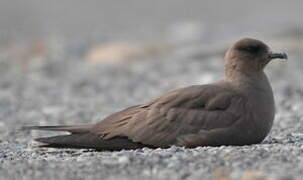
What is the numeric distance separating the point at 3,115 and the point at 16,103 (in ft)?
4.18

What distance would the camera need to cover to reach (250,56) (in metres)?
9.27

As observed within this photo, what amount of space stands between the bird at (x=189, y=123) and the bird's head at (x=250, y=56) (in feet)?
1.27

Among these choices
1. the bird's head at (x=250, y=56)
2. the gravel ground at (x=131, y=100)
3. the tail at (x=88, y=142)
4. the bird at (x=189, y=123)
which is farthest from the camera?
the bird's head at (x=250, y=56)

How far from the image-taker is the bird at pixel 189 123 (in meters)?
8.37

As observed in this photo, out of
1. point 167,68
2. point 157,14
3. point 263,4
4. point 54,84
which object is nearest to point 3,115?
point 54,84

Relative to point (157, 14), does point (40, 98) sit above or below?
below

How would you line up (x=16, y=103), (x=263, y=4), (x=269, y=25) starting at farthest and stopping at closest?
(x=263, y=4)
(x=269, y=25)
(x=16, y=103)

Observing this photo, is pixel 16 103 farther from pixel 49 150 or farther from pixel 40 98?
pixel 49 150

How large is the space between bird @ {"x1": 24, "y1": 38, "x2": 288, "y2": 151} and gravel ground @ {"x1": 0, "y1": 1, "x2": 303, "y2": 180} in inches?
7.4

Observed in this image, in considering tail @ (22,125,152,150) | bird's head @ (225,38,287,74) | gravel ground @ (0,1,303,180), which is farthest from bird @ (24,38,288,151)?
Result: bird's head @ (225,38,287,74)

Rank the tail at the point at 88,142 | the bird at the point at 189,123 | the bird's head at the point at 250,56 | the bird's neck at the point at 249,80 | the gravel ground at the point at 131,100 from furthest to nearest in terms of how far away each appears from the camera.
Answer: the bird's head at the point at 250,56, the bird's neck at the point at 249,80, the tail at the point at 88,142, the bird at the point at 189,123, the gravel ground at the point at 131,100

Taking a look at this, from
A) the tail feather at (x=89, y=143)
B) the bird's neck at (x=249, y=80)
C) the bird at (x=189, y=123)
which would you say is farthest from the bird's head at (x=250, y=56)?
the tail feather at (x=89, y=143)

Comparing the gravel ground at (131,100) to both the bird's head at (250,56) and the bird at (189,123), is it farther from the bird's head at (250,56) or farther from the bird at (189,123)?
the bird's head at (250,56)

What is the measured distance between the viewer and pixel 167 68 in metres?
17.8
